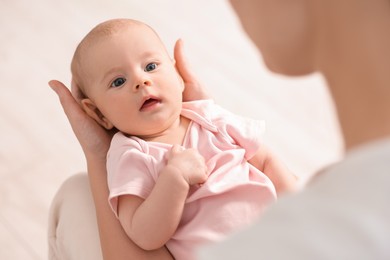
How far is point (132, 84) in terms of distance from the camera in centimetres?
114

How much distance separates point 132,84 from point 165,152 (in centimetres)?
15

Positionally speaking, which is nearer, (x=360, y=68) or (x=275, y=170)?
(x=360, y=68)

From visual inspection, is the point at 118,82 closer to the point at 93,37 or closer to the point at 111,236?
the point at 93,37

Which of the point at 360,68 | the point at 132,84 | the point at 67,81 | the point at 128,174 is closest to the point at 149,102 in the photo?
the point at 132,84

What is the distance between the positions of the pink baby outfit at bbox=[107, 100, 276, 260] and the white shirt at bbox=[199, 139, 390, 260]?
1.66 ft

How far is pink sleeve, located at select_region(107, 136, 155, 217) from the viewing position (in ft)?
3.46

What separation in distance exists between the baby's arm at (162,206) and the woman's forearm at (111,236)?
2 centimetres

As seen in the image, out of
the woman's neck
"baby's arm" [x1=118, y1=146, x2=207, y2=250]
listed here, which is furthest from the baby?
the woman's neck

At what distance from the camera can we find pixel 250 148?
1175 millimetres

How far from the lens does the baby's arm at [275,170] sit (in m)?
1.15

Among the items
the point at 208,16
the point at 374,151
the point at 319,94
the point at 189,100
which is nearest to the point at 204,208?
the point at 189,100

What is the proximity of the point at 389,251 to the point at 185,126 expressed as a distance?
2.42 feet

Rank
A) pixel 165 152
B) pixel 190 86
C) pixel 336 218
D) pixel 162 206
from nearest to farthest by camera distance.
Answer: pixel 336 218 < pixel 162 206 < pixel 165 152 < pixel 190 86

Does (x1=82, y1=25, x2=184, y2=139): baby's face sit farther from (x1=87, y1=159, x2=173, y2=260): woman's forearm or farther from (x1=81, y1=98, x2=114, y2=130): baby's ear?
(x1=87, y1=159, x2=173, y2=260): woman's forearm
